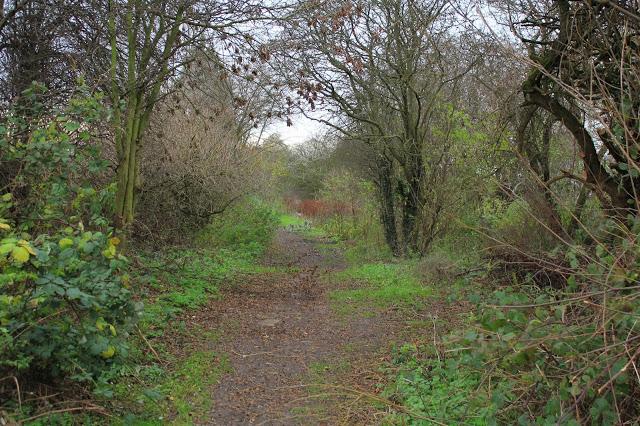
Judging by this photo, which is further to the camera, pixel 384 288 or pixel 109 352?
pixel 384 288

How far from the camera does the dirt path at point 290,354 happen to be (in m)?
4.66

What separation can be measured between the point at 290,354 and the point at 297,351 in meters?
0.14

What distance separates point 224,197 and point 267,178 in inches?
147

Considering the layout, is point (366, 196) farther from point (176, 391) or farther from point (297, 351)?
point (176, 391)

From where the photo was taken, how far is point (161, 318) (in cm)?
696

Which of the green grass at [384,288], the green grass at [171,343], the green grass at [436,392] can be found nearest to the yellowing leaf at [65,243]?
the green grass at [171,343]

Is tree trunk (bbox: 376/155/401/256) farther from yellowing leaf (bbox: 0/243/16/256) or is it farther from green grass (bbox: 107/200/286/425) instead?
yellowing leaf (bbox: 0/243/16/256)

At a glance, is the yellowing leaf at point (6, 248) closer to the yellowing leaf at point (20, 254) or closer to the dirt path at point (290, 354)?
the yellowing leaf at point (20, 254)

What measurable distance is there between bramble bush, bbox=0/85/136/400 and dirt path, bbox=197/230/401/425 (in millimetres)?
1277

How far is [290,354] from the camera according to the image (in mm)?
6363

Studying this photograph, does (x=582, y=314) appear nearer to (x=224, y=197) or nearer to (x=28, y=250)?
(x=28, y=250)

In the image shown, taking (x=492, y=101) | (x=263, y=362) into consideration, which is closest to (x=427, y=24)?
(x=492, y=101)

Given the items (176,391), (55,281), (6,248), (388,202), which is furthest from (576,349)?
(388,202)

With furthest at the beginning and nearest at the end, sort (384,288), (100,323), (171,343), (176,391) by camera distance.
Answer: (384,288), (171,343), (176,391), (100,323)
